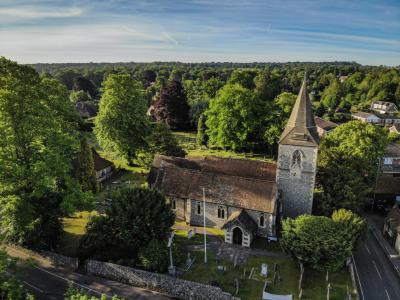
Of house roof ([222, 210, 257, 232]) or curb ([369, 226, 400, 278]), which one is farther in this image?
house roof ([222, 210, 257, 232])

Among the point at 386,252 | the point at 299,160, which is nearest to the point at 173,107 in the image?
the point at 299,160

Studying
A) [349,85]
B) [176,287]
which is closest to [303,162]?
[176,287]

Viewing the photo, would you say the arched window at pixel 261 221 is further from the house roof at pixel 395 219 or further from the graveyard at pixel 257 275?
the house roof at pixel 395 219

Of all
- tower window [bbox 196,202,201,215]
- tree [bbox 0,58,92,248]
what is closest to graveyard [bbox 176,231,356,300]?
tower window [bbox 196,202,201,215]

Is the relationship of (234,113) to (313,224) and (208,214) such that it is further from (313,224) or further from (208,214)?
(313,224)

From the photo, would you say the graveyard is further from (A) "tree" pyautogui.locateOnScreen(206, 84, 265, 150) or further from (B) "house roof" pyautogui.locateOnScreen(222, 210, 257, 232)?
(A) "tree" pyautogui.locateOnScreen(206, 84, 265, 150)

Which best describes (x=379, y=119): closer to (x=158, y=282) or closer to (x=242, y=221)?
(x=242, y=221)
